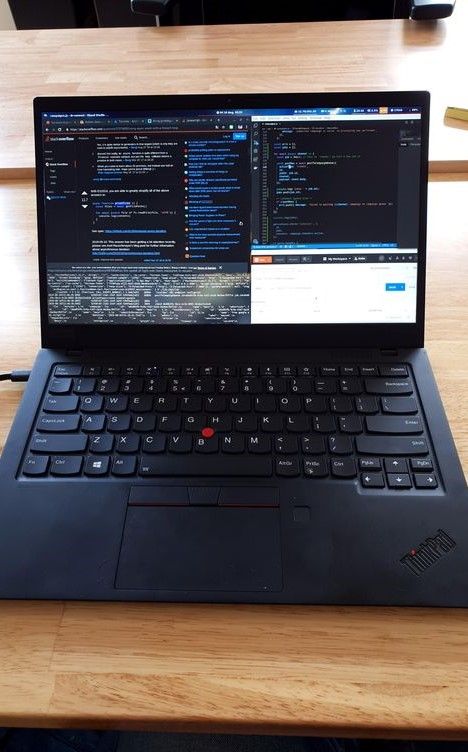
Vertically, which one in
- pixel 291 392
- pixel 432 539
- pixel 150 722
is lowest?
pixel 150 722

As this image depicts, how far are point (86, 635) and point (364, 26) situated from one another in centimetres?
133

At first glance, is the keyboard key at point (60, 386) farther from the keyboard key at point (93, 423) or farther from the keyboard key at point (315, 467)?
the keyboard key at point (315, 467)

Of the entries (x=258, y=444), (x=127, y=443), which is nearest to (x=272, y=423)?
(x=258, y=444)

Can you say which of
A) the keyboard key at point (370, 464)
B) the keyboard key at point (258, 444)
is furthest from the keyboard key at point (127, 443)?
the keyboard key at point (370, 464)

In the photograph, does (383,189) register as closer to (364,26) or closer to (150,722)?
(150,722)

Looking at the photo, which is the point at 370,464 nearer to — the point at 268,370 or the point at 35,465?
the point at 268,370

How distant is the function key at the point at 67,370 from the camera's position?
0.78 meters

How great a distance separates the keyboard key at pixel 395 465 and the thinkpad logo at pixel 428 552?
67 mm

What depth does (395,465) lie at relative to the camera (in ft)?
2.24

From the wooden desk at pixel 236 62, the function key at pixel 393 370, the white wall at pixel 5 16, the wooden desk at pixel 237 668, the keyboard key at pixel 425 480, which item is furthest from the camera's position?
the white wall at pixel 5 16

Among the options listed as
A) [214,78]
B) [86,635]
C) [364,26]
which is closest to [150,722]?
[86,635]

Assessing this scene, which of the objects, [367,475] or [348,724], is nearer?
[348,724]

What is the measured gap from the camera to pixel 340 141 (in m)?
0.78

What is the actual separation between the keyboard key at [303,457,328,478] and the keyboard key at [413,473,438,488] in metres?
0.08
